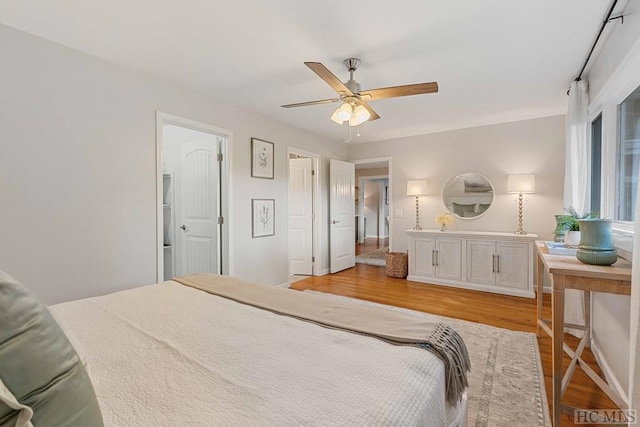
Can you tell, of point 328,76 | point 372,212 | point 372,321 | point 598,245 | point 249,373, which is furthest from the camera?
point 372,212

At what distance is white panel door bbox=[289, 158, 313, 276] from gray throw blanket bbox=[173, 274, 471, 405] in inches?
122

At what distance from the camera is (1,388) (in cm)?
44

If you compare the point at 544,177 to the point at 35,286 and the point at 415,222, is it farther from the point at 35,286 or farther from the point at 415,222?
the point at 35,286

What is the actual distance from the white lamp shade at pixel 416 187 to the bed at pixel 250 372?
384 centimetres

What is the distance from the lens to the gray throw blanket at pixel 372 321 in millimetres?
1101

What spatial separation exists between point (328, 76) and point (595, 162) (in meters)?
2.64

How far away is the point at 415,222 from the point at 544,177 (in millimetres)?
1909

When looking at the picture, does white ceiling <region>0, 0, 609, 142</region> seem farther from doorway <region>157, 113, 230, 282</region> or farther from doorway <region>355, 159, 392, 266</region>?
doorway <region>355, 159, 392, 266</region>

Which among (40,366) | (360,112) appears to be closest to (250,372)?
(40,366)

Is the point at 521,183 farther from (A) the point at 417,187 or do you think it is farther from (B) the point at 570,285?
(B) the point at 570,285

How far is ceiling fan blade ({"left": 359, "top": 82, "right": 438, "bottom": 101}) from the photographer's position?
2.11 m

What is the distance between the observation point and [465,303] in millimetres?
3533

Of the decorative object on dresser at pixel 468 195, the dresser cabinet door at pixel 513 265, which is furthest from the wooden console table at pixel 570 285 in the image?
the decorative object on dresser at pixel 468 195

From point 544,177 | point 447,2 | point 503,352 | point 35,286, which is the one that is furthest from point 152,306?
point 544,177
